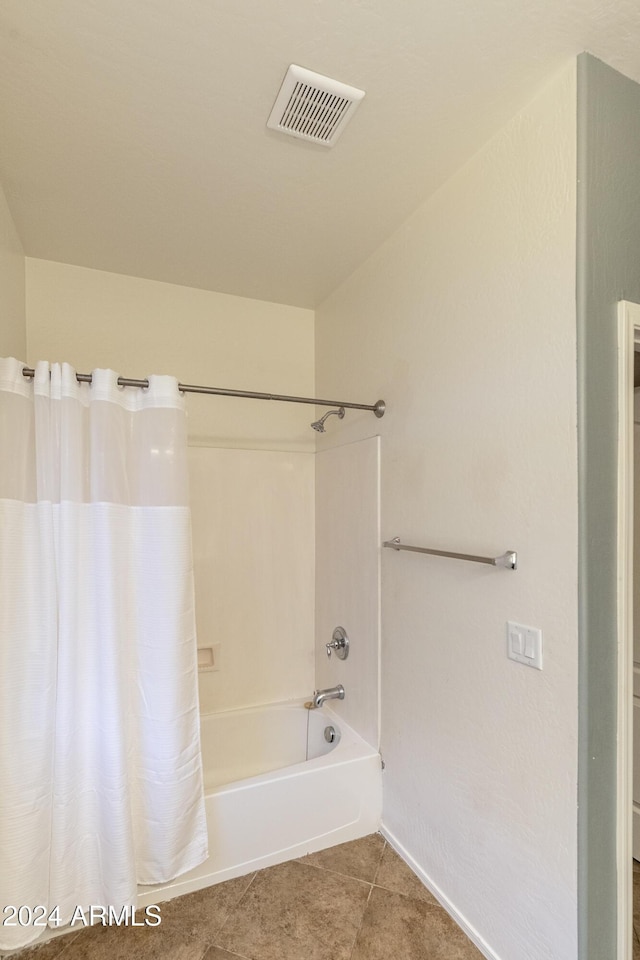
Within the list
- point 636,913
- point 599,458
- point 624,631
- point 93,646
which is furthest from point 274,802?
point 599,458

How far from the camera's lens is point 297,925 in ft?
5.13

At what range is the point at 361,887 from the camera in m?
1.71

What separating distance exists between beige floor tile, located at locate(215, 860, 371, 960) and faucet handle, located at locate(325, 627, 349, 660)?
83cm

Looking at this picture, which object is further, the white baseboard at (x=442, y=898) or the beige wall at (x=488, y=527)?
the white baseboard at (x=442, y=898)

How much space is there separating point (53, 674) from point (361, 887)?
1350 mm

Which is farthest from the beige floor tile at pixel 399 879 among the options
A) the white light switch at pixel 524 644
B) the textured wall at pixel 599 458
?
the white light switch at pixel 524 644

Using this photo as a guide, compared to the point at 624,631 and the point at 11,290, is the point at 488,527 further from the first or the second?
the point at 11,290

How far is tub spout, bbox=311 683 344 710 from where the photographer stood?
2.29 m

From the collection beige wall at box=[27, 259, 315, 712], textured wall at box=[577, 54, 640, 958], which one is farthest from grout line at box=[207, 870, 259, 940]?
textured wall at box=[577, 54, 640, 958]

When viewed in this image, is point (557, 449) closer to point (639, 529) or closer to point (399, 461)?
point (399, 461)

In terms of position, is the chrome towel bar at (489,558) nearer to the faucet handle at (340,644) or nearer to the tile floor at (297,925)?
the faucet handle at (340,644)

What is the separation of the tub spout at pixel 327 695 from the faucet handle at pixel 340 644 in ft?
0.51

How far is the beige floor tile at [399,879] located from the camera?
1677 mm

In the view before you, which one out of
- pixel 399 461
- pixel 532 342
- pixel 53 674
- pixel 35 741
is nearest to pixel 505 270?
pixel 532 342
